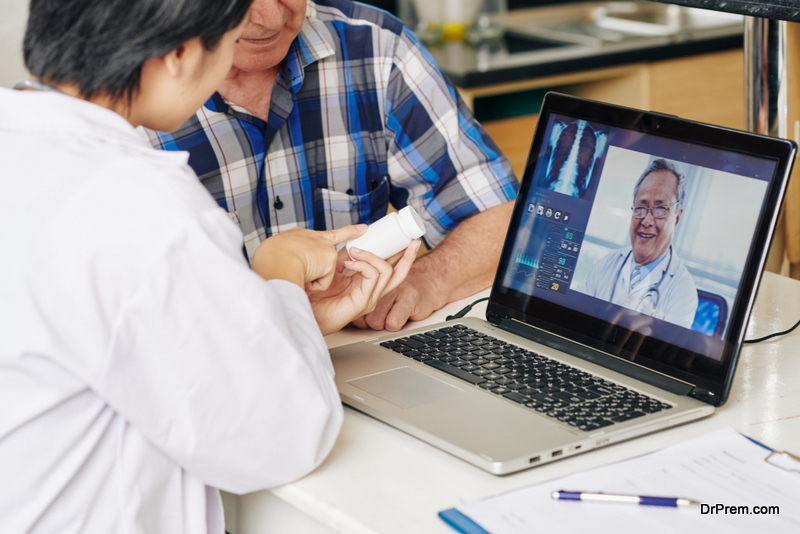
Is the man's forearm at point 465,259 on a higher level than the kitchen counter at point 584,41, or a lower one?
lower

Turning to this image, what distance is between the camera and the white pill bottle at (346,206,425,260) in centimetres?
95

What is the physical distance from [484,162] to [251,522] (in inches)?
31.1

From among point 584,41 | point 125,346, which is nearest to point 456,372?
point 125,346

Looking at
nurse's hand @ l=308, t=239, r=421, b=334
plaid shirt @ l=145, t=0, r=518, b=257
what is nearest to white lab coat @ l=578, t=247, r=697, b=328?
nurse's hand @ l=308, t=239, r=421, b=334

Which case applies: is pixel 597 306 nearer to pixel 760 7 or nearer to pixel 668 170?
pixel 668 170

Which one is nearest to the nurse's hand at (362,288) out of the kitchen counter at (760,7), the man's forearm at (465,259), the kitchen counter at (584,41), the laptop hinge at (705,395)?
the man's forearm at (465,259)

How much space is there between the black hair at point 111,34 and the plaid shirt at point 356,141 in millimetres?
615

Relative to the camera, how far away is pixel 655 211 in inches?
35.5

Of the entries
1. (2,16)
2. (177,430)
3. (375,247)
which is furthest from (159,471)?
(2,16)

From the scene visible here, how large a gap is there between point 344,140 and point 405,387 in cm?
63

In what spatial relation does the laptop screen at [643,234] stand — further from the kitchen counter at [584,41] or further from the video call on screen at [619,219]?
the kitchen counter at [584,41]

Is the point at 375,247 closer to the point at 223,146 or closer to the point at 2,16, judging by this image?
the point at 223,146

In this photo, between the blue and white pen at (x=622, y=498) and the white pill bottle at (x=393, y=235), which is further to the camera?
the white pill bottle at (x=393, y=235)

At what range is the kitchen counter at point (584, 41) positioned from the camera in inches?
100.0
